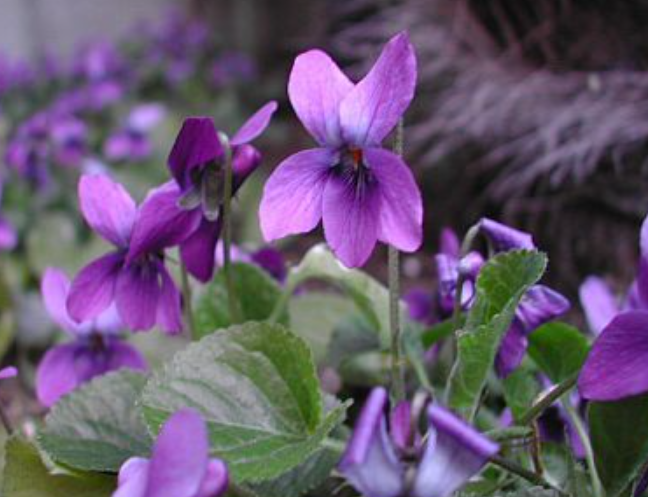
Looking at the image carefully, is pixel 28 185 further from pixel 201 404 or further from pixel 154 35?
pixel 201 404

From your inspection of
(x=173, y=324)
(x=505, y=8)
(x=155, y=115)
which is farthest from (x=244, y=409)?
(x=155, y=115)

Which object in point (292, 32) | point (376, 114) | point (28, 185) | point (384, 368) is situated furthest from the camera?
point (292, 32)

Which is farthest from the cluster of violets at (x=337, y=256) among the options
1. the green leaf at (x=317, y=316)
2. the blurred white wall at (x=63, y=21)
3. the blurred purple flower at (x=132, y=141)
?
the blurred white wall at (x=63, y=21)

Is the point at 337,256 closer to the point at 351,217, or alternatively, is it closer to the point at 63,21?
the point at 351,217

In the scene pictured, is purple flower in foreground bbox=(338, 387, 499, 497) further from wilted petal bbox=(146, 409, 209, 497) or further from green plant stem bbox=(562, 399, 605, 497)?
green plant stem bbox=(562, 399, 605, 497)

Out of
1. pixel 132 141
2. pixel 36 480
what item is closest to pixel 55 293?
pixel 36 480

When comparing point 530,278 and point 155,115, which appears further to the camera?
point 155,115
